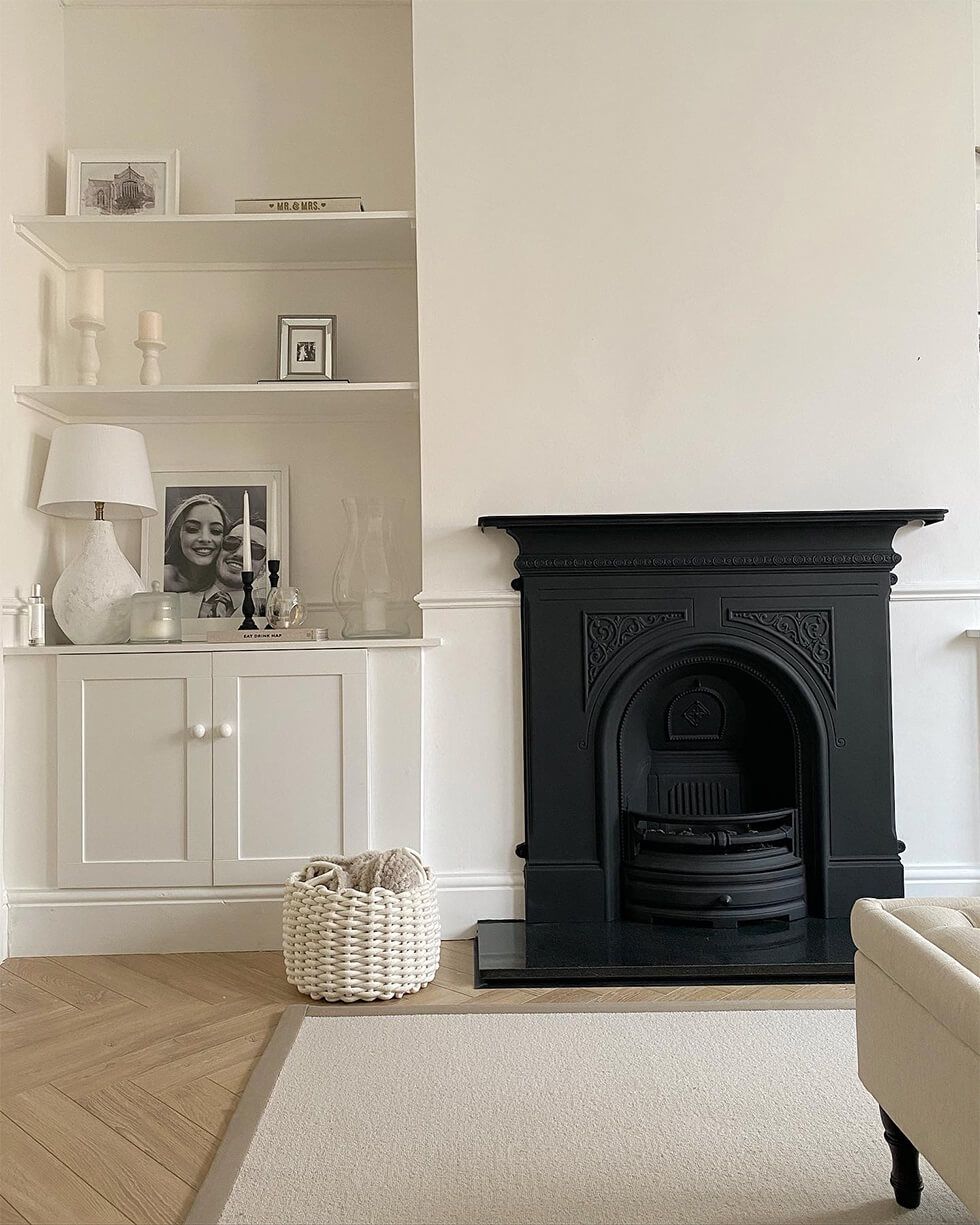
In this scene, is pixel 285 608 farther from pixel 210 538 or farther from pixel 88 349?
pixel 88 349

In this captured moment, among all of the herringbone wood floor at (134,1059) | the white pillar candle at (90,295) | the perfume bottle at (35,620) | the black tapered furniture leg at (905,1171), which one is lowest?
the herringbone wood floor at (134,1059)

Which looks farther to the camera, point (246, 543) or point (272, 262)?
point (272, 262)

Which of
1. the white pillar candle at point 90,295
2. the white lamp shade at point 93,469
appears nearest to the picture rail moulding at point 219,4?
the white pillar candle at point 90,295

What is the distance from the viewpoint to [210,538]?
128 inches

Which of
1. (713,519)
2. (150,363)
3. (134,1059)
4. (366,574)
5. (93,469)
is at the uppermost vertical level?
(150,363)

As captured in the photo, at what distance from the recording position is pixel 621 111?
297 centimetres

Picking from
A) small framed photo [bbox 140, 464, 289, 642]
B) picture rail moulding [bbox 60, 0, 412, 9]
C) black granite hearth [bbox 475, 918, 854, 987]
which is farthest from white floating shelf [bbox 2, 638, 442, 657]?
picture rail moulding [bbox 60, 0, 412, 9]

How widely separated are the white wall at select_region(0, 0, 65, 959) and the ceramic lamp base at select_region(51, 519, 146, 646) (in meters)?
0.13

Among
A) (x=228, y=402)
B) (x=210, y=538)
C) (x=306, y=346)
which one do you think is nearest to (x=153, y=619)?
(x=210, y=538)

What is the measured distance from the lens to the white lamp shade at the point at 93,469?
2.86 meters

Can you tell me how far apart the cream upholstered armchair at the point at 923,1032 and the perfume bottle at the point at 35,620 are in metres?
2.32

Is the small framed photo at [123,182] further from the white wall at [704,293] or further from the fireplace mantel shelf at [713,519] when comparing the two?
the fireplace mantel shelf at [713,519]

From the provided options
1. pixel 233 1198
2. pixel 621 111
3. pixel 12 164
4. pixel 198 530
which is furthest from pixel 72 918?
pixel 621 111

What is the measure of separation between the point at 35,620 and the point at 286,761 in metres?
0.84
